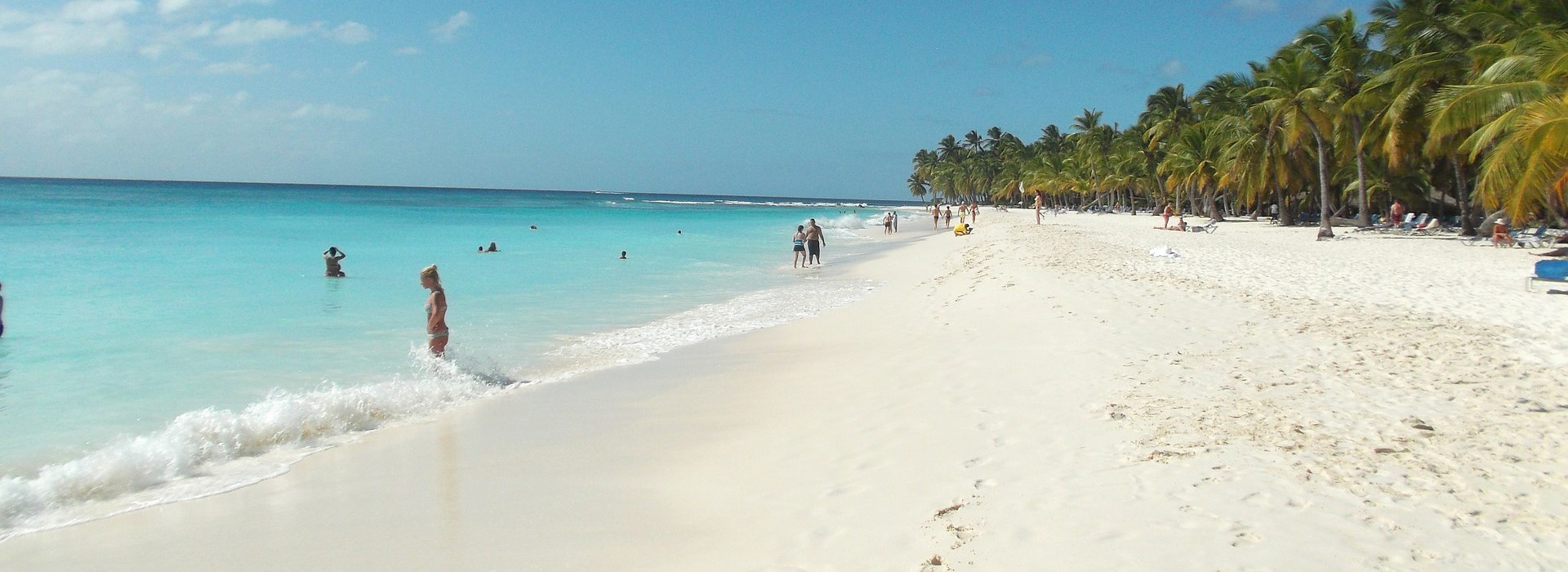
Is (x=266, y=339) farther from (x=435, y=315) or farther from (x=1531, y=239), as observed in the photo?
(x=1531, y=239)

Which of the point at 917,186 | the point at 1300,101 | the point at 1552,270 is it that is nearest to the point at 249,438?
the point at 1552,270

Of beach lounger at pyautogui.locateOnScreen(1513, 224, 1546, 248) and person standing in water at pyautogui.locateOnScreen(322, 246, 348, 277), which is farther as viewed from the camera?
beach lounger at pyautogui.locateOnScreen(1513, 224, 1546, 248)

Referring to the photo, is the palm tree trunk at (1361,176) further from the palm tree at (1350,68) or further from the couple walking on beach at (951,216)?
the couple walking on beach at (951,216)

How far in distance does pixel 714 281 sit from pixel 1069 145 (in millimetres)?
70179

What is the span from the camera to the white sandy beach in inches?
142

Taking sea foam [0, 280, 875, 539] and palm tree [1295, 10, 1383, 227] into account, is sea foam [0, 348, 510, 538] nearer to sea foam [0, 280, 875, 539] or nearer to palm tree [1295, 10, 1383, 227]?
sea foam [0, 280, 875, 539]

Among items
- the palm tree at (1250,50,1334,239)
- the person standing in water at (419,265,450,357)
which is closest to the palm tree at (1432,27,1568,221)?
the palm tree at (1250,50,1334,239)

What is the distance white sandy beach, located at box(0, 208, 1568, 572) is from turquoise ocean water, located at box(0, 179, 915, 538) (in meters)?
0.53

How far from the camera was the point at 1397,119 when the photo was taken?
71.3 ft

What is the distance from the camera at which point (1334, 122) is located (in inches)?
1017

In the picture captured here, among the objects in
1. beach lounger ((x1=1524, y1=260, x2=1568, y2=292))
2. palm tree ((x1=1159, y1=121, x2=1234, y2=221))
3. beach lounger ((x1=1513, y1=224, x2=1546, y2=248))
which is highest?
palm tree ((x1=1159, y1=121, x2=1234, y2=221))

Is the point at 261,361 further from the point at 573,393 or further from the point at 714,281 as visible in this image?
the point at 714,281

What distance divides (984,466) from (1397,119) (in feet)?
76.4

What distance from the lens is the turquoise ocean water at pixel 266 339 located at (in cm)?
553
